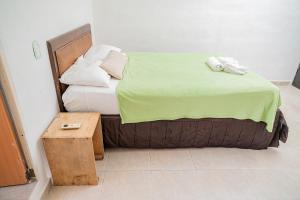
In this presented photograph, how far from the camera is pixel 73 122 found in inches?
63.6

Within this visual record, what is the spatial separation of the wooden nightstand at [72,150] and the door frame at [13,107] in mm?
130

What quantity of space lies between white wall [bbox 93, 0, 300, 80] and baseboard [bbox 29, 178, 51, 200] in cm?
251

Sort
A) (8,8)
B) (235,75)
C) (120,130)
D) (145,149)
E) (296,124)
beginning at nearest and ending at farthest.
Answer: (8,8) < (120,130) < (145,149) < (235,75) < (296,124)

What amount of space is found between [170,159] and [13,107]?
1408mm

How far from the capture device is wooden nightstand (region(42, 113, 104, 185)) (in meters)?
1.44

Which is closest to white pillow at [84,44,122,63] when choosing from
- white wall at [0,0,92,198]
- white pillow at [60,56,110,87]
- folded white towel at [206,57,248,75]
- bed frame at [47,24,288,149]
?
bed frame at [47,24,288,149]

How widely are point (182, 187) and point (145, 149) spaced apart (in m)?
0.57

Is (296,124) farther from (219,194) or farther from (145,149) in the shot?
(145,149)

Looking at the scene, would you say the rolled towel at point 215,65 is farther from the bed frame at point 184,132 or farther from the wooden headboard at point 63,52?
the wooden headboard at point 63,52

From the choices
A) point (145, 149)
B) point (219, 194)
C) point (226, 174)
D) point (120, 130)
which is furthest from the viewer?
point (145, 149)

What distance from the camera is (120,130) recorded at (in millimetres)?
1939

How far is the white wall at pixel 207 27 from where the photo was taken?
322 centimetres

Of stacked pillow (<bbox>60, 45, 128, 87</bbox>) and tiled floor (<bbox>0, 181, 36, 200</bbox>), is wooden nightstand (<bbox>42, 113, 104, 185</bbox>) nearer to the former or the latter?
tiled floor (<bbox>0, 181, 36, 200</bbox>)

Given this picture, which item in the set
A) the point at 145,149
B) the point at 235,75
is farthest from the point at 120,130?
the point at 235,75
